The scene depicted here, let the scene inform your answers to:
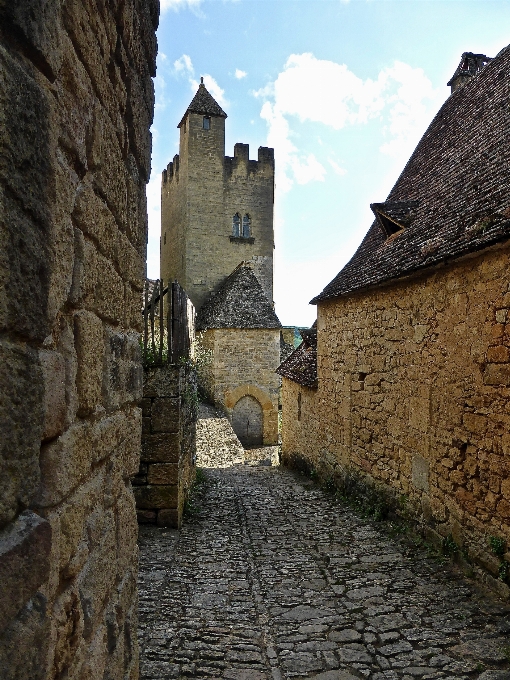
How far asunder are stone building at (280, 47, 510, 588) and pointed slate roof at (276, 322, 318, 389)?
724mm

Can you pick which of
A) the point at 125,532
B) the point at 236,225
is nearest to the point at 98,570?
the point at 125,532

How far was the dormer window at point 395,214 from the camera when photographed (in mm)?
8234

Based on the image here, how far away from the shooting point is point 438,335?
20.5ft

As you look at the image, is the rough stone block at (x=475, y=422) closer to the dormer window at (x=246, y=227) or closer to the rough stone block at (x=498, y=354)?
the rough stone block at (x=498, y=354)

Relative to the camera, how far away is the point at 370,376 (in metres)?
8.30

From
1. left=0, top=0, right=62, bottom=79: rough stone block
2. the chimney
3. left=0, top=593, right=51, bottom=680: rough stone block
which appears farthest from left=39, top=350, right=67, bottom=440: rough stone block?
the chimney

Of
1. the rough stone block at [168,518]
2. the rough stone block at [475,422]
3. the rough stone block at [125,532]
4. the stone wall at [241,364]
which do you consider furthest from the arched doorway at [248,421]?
the rough stone block at [125,532]

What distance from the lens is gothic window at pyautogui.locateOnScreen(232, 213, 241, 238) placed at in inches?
939

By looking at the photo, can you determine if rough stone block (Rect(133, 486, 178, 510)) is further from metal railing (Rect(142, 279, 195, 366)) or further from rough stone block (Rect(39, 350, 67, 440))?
rough stone block (Rect(39, 350, 67, 440))

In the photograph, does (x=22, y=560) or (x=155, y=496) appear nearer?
(x=22, y=560)

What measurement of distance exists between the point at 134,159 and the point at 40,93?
1.34 m

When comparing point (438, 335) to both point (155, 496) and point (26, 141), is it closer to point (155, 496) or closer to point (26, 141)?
point (155, 496)

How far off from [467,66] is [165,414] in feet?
32.5

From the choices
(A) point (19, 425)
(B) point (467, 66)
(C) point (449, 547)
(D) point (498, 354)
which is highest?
(B) point (467, 66)
